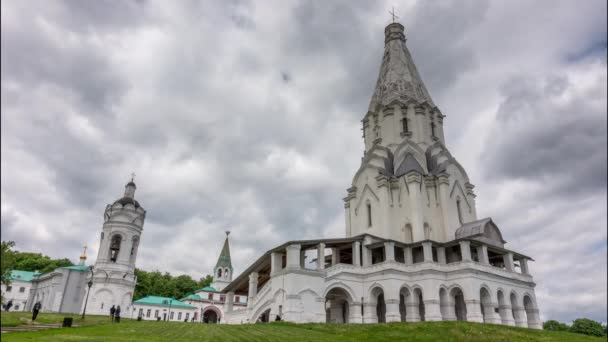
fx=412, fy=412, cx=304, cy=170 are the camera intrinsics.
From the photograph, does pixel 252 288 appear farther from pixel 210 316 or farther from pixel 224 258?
pixel 224 258

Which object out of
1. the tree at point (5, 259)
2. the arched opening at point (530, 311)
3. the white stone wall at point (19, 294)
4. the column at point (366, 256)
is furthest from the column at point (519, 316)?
the white stone wall at point (19, 294)

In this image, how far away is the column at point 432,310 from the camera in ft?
101

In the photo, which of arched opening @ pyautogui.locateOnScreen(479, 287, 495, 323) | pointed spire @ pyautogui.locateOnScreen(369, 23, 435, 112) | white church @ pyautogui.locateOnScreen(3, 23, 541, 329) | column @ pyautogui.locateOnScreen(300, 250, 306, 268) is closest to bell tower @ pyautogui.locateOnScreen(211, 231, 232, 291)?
white church @ pyautogui.locateOnScreen(3, 23, 541, 329)

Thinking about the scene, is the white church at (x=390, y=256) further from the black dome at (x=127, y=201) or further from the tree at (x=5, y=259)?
the tree at (x=5, y=259)

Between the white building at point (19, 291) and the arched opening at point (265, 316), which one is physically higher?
the white building at point (19, 291)

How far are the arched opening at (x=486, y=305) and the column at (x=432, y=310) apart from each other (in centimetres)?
347

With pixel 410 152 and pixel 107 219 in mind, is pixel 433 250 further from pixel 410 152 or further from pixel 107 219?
pixel 107 219

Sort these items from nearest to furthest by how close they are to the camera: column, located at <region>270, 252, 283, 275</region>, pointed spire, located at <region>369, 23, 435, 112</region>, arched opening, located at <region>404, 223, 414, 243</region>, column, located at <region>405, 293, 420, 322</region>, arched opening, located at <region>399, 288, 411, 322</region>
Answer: column, located at <region>405, 293, 420, 322</region> → column, located at <region>270, 252, 283, 275</region> → arched opening, located at <region>399, 288, 411, 322</region> → arched opening, located at <region>404, 223, 414, 243</region> → pointed spire, located at <region>369, 23, 435, 112</region>

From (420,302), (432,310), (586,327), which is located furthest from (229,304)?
(586,327)

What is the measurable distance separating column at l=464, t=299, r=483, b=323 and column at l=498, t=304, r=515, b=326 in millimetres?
3236

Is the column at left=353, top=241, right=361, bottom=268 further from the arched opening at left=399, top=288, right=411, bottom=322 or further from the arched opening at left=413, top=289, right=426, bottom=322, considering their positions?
the arched opening at left=413, top=289, right=426, bottom=322

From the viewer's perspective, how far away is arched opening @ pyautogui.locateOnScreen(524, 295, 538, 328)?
34906mm

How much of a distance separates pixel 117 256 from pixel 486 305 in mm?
40421

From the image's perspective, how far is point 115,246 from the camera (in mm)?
49719
